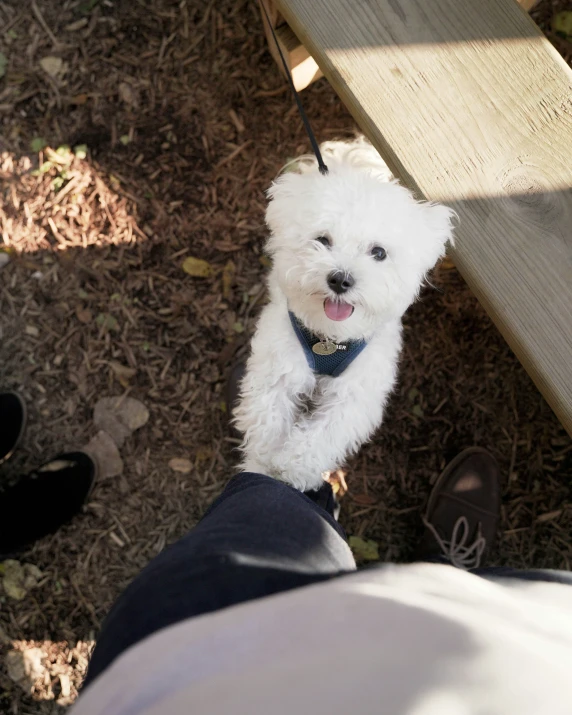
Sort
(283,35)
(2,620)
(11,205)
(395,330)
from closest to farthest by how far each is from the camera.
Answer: (395,330) → (283,35) → (2,620) → (11,205)

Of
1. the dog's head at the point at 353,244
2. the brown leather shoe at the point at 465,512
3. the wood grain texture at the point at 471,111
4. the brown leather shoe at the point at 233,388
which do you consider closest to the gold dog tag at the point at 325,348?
the dog's head at the point at 353,244

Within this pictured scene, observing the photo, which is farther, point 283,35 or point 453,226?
point 283,35

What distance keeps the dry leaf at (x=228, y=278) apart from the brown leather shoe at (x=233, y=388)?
0.32 meters

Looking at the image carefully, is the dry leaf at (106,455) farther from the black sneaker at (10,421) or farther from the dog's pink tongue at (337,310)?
the dog's pink tongue at (337,310)

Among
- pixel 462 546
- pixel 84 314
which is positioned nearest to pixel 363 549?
pixel 462 546

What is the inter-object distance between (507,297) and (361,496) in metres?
1.12

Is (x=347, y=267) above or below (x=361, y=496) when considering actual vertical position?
above

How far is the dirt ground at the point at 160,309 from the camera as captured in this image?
219cm

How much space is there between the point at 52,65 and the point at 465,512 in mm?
2709

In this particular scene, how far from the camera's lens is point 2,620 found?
2.17m

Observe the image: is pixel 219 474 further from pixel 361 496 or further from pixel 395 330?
pixel 395 330

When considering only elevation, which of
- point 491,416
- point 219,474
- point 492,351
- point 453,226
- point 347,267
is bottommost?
point 491,416

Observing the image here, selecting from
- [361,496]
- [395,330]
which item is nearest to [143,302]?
[395,330]

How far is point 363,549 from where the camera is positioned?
2.16m
